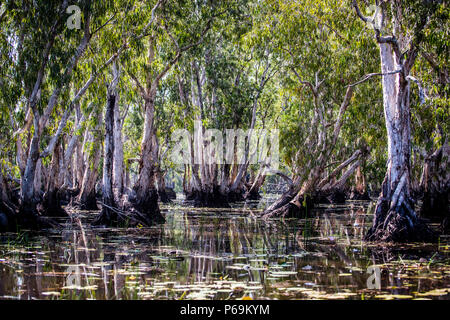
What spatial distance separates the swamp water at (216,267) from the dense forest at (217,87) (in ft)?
6.55

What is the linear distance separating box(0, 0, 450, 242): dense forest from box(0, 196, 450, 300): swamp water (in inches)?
78.6

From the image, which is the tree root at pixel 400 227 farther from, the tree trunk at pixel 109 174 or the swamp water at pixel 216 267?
the tree trunk at pixel 109 174

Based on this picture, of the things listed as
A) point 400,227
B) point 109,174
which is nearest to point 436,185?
point 400,227

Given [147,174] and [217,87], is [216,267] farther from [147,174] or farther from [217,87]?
[217,87]

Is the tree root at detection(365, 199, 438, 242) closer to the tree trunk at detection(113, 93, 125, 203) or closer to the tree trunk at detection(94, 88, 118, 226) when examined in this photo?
the tree trunk at detection(94, 88, 118, 226)

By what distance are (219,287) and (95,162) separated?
1683 centimetres

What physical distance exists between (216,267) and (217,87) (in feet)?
60.7

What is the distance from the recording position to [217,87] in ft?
83.9

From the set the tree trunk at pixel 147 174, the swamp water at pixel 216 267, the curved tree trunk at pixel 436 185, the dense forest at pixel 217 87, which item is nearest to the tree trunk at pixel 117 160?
the dense forest at pixel 217 87

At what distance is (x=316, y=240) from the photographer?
11.4 m

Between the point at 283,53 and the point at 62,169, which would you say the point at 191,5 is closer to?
the point at 283,53

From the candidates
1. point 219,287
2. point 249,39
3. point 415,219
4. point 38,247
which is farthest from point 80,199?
point 219,287

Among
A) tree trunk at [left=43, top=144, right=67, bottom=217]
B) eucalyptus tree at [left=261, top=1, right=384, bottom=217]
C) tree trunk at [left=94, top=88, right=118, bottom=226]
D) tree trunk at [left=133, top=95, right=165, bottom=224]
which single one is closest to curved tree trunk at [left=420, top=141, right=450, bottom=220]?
eucalyptus tree at [left=261, top=1, right=384, bottom=217]
